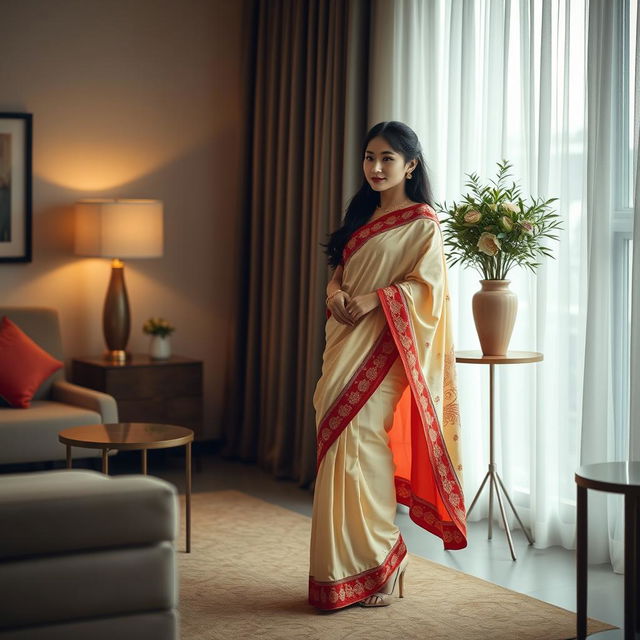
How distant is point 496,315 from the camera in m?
4.10

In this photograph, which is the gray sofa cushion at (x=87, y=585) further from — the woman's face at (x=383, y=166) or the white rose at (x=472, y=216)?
the white rose at (x=472, y=216)

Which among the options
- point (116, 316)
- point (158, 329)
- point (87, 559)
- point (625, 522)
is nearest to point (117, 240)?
point (116, 316)

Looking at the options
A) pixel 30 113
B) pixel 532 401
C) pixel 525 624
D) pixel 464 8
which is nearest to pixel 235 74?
pixel 30 113

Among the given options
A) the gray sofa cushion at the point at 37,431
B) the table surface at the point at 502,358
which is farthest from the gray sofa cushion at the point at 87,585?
the gray sofa cushion at the point at 37,431

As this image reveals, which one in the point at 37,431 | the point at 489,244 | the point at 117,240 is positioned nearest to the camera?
the point at 489,244

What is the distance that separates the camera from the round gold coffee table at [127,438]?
3811mm

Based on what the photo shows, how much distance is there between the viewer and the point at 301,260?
18.2 feet

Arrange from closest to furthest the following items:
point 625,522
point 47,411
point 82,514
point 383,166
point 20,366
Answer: point 82,514 < point 625,522 < point 383,166 < point 47,411 < point 20,366

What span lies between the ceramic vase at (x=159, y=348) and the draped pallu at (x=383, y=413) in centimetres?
221

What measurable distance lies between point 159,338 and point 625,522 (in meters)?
3.38

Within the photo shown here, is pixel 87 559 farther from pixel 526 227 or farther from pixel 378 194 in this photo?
pixel 526 227

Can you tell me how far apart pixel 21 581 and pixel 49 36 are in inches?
157

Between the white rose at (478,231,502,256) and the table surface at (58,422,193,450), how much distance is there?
1315 mm

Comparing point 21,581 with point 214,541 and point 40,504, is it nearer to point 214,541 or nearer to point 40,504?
point 40,504
